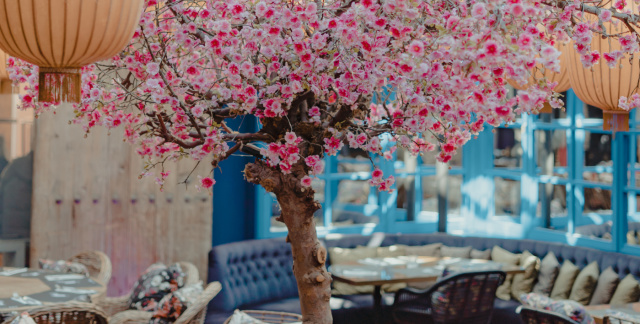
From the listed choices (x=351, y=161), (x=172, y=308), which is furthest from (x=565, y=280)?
(x=172, y=308)

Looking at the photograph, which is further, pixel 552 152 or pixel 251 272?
pixel 552 152

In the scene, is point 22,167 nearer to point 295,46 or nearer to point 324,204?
point 324,204

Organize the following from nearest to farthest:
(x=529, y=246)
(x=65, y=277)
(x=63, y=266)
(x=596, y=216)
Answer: (x=65, y=277)
(x=63, y=266)
(x=596, y=216)
(x=529, y=246)

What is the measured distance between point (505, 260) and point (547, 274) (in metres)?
0.41

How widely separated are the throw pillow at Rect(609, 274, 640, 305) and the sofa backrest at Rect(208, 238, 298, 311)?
2.53 metres

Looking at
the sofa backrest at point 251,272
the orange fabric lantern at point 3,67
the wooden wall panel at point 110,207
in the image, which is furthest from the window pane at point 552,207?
the orange fabric lantern at point 3,67

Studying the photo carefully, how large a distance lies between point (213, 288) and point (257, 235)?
2.23 metres

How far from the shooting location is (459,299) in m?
4.96

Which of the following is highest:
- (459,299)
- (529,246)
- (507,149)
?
(507,149)

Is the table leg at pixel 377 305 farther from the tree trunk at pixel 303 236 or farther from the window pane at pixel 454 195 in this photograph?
the tree trunk at pixel 303 236

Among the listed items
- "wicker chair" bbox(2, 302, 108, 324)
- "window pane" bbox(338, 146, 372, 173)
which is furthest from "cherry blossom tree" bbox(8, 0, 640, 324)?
"window pane" bbox(338, 146, 372, 173)

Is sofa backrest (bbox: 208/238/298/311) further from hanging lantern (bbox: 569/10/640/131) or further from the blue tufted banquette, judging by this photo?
hanging lantern (bbox: 569/10/640/131)

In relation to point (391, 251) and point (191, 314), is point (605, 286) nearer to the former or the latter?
point (391, 251)

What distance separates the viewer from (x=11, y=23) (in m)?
1.61
